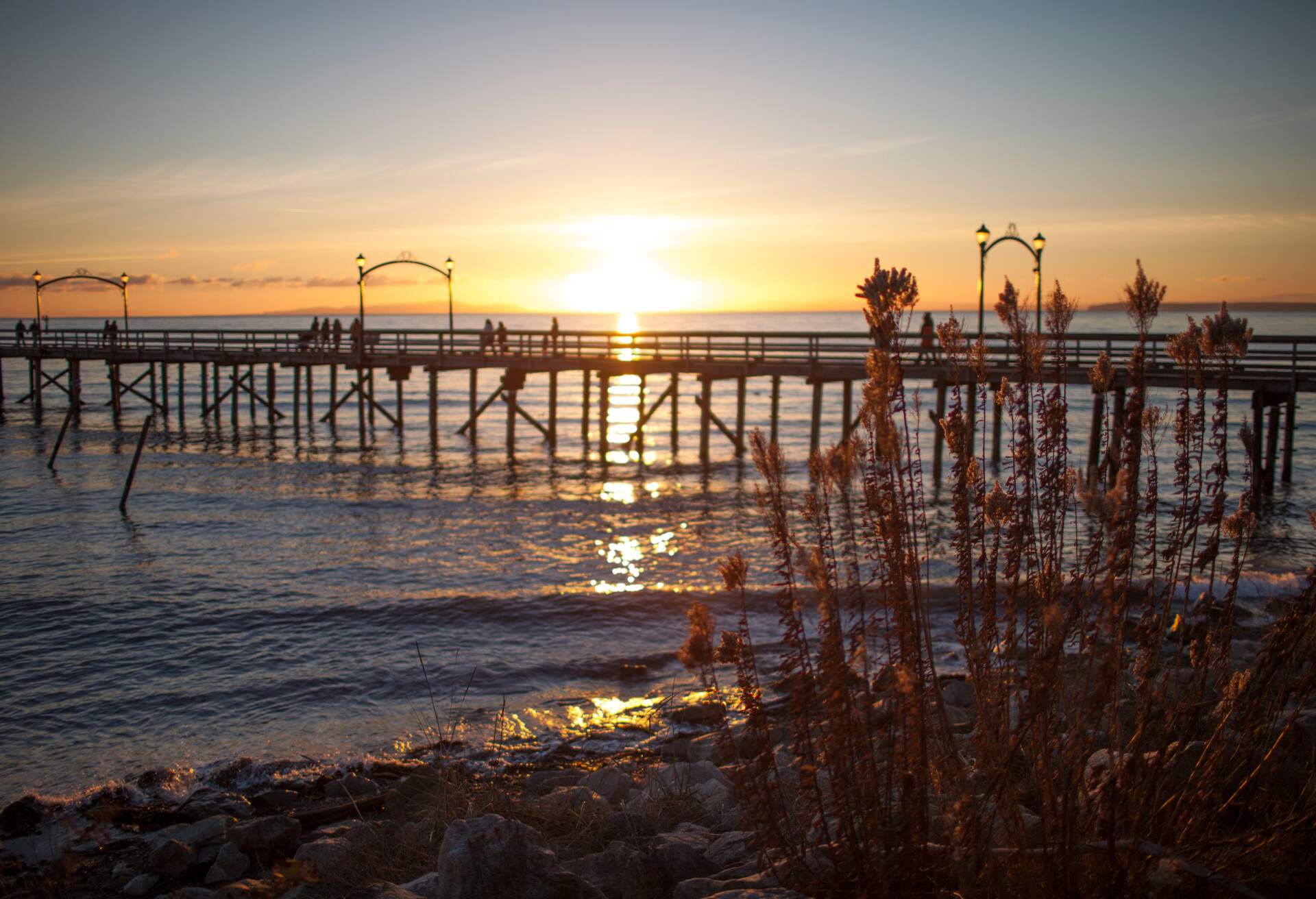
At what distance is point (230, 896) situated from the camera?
5016mm

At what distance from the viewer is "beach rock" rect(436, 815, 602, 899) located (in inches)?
172

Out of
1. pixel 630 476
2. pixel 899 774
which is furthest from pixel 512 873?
pixel 630 476

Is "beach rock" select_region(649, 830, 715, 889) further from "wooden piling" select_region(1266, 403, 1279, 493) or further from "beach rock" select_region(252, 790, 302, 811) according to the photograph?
"wooden piling" select_region(1266, 403, 1279, 493)

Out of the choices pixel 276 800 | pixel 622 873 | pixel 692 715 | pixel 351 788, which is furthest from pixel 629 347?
pixel 622 873

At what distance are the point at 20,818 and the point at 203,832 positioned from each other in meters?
2.00

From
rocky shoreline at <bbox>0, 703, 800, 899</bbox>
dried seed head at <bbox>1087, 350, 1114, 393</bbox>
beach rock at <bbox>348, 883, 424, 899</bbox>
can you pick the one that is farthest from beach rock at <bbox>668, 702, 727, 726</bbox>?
dried seed head at <bbox>1087, 350, 1114, 393</bbox>

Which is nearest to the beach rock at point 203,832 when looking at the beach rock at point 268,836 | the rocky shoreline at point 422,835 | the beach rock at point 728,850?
the rocky shoreline at point 422,835

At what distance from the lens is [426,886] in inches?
197

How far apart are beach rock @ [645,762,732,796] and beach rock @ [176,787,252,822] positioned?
3351 millimetres

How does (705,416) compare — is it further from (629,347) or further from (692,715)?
(692,715)

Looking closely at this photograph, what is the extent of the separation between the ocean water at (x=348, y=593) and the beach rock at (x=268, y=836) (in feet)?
7.75

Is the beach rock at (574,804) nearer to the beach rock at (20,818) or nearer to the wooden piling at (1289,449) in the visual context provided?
the beach rock at (20,818)

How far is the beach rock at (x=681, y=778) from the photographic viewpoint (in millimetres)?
6668

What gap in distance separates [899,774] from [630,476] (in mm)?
26865
